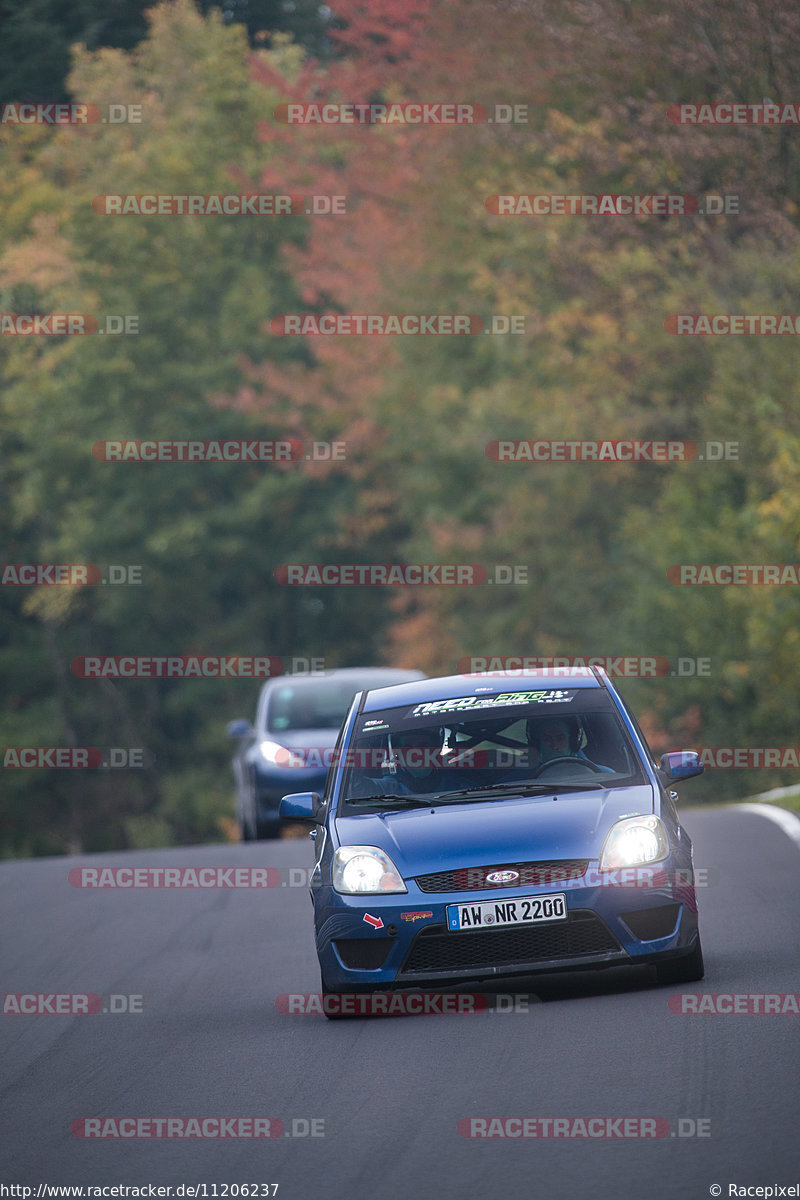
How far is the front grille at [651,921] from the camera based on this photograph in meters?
9.11

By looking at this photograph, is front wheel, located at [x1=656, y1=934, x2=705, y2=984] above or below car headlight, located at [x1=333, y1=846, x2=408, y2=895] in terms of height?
below

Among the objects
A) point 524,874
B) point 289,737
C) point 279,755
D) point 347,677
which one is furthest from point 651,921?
point 347,677

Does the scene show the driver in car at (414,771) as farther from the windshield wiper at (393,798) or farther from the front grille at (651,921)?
the front grille at (651,921)

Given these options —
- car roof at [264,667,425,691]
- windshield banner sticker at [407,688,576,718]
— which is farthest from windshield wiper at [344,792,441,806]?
car roof at [264,667,425,691]

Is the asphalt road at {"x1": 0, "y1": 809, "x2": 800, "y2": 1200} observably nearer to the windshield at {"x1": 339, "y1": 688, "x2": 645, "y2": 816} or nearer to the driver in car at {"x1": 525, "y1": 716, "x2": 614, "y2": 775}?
the windshield at {"x1": 339, "y1": 688, "x2": 645, "y2": 816}

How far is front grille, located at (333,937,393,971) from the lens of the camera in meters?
9.28

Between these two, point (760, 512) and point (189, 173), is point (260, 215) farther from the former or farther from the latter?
point (760, 512)

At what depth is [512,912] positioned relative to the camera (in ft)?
29.9


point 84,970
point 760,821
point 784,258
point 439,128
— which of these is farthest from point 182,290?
point 84,970

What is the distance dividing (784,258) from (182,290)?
22200 mm

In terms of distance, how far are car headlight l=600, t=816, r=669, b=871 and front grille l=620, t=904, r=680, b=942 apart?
230mm

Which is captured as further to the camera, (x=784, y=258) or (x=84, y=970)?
(x=784, y=258)

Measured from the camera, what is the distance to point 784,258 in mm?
30016

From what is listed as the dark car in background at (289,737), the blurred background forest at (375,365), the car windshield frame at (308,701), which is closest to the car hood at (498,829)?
the dark car in background at (289,737)
